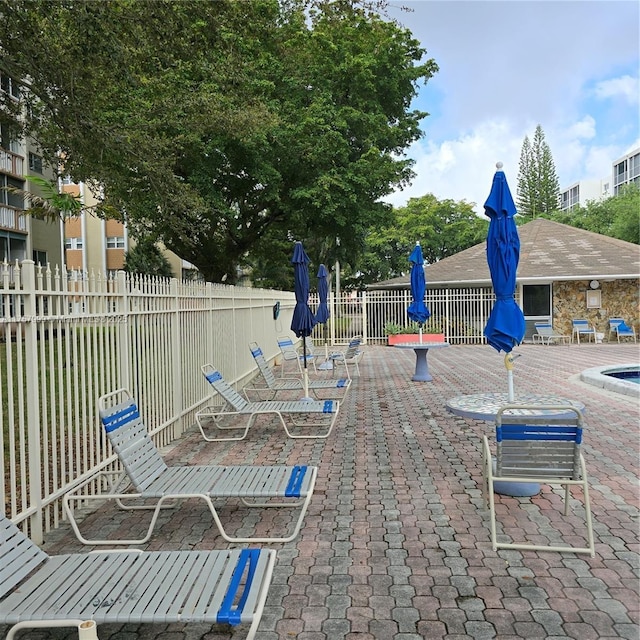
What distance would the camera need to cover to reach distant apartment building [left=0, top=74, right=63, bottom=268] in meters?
24.3

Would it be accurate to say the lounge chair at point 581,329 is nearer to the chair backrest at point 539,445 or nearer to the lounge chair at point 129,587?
the chair backrest at point 539,445

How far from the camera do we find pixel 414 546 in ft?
12.1

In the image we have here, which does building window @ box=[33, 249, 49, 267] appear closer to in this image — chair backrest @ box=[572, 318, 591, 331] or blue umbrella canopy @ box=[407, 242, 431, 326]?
blue umbrella canopy @ box=[407, 242, 431, 326]

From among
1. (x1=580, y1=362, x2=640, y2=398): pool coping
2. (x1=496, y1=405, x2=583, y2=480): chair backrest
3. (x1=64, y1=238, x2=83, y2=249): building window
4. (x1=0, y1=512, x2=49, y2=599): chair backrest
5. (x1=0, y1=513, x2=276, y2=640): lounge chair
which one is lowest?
(x1=580, y1=362, x2=640, y2=398): pool coping

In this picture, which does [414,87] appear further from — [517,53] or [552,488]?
[552,488]

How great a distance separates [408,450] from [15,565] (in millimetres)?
4343

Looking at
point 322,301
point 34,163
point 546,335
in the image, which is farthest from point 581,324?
point 34,163

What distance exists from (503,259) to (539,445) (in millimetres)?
2714

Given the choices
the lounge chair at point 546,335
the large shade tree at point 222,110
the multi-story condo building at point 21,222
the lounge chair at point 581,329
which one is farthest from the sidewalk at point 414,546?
the multi-story condo building at point 21,222

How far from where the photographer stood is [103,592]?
2473mm

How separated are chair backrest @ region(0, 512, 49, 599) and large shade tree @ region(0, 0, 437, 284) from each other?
6589 millimetres

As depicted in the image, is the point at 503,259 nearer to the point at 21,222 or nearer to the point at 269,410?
the point at 269,410

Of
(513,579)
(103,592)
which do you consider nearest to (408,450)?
(513,579)

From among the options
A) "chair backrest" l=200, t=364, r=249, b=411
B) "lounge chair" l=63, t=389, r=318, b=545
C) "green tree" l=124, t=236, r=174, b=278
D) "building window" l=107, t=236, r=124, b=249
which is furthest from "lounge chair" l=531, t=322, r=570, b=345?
"building window" l=107, t=236, r=124, b=249
